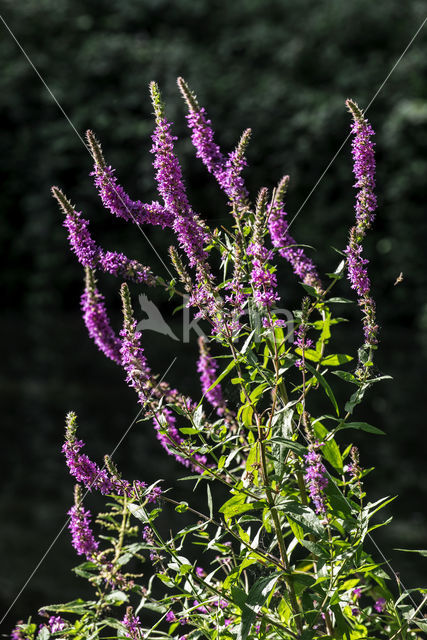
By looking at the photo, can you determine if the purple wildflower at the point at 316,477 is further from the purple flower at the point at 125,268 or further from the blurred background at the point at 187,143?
the blurred background at the point at 187,143

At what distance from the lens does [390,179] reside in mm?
12742

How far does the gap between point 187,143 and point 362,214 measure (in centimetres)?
1113

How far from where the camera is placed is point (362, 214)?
2.06 meters

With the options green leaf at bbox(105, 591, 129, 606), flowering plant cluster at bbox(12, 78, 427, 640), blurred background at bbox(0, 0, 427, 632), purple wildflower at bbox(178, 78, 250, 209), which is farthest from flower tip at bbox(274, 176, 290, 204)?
blurred background at bbox(0, 0, 427, 632)

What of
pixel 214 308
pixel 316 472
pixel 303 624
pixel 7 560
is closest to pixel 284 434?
pixel 316 472

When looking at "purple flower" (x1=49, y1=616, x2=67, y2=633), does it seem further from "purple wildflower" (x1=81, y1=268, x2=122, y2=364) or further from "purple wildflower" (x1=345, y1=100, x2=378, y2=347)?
"purple wildflower" (x1=345, y1=100, x2=378, y2=347)

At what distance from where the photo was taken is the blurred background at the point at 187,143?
11305 mm

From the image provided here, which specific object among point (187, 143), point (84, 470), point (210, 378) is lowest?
point (84, 470)

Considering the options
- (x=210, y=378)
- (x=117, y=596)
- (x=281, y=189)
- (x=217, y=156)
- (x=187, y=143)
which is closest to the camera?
(x=281, y=189)

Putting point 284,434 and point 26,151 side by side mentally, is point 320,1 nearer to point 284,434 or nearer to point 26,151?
point 26,151

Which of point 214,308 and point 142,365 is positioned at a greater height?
point 214,308

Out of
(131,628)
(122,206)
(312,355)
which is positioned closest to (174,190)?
(122,206)

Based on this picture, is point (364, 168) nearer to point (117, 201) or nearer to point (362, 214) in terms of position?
point (362, 214)

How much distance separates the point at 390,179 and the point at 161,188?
11342 mm
